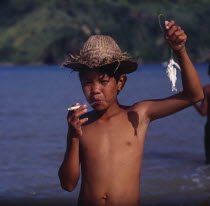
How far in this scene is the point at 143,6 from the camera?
90.9 metres

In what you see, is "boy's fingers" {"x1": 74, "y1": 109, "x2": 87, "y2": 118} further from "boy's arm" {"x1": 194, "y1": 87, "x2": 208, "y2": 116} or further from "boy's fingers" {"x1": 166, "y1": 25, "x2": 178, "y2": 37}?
"boy's arm" {"x1": 194, "y1": 87, "x2": 208, "y2": 116}

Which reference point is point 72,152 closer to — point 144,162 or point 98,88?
point 98,88

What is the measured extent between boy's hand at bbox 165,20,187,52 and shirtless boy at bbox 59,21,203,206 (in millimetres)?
361

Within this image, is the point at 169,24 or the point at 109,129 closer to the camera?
the point at 169,24

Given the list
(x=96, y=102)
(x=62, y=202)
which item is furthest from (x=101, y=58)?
(x=62, y=202)

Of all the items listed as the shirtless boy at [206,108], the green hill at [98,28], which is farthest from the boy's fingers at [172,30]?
the green hill at [98,28]

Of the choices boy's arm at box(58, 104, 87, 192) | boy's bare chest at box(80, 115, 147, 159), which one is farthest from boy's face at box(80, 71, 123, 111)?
boy's arm at box(58, 104, 87, 192)

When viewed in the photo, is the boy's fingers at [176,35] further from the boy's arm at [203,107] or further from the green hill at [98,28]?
the green hill at [98,28]

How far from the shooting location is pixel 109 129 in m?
3.76

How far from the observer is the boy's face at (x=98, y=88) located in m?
3.58

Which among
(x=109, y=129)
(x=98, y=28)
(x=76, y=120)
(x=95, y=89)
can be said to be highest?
(x=95, y=89)

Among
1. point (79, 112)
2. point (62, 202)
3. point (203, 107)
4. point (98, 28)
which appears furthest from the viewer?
point (98, 28)

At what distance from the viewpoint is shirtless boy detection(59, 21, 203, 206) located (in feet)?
11.9

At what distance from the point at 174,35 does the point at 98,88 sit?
60 centimetres
